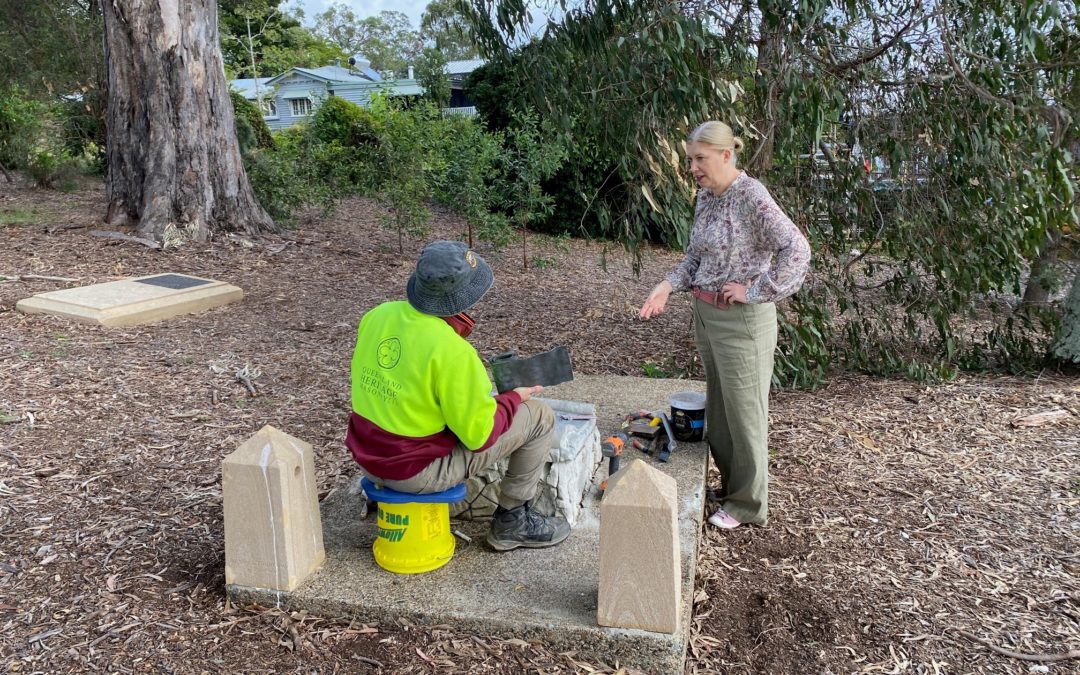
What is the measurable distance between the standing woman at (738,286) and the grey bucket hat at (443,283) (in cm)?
85

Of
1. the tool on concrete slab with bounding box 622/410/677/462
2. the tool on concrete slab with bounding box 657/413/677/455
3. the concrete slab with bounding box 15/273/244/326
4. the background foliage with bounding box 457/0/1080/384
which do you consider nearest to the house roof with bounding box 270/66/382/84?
the concrete slab with bounding box 15/273/244/326

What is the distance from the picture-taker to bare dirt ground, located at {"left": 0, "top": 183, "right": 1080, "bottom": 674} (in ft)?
8.73

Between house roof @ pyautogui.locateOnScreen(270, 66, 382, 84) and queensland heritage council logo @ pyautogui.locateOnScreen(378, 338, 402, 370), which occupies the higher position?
house roof @ pyautogui.locateOnScreen(270, 66, 382, 84)

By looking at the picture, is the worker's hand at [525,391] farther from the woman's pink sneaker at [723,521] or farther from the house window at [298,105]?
the house window at [298,105]

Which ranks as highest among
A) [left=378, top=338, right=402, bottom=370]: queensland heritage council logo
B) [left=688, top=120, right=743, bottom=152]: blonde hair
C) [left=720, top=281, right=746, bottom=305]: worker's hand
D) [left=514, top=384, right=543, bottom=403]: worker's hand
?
[left=688, top=120, right=743, bottom=152]: blonde hair

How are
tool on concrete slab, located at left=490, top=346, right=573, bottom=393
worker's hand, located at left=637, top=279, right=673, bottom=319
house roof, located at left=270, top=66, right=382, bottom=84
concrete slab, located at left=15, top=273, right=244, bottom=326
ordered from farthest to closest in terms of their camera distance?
house roof, located at left=270, top=66, right=382, bottom=84 → concrete slab, located at left=15, top=273, right=244, bottom=326 → worker's hand, located at left=637, top=279, right=673, bottom=319 → tool on concrete slab, located at left=490, top=346, right=573, bottom=393

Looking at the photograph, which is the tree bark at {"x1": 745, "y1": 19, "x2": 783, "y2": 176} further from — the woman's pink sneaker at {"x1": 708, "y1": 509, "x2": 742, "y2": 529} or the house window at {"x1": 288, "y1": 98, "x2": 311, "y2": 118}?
the house window at {"x1": 288, "y1": 98, "x2": 311, "y2": 118}

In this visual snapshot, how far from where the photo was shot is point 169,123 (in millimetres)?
8672

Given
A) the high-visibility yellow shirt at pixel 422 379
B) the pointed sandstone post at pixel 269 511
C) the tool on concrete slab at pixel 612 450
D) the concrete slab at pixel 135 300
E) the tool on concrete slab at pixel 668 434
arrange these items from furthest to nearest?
the concrete slab at pixel 135 300 → the tool on concrete slab at pixel 668 434 → the tool on concrete slab at pixel 612 450 → the pointed sandstone post at pixel 269 511 → the high-visibility yellow shirt at pixel 422 379

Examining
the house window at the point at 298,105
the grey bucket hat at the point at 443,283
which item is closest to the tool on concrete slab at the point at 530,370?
the grey bucket hat at the point at 443,283

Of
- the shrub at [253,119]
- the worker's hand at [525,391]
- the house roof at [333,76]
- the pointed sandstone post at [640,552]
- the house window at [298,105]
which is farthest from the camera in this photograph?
the house window at [298,105]

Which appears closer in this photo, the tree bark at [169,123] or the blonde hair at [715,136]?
the blonde hair at [715,136]

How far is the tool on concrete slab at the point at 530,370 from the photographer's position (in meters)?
2.95

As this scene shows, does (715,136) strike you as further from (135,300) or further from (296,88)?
(296,88)
